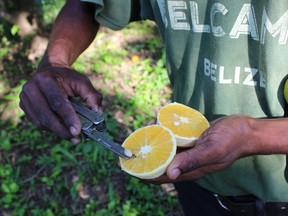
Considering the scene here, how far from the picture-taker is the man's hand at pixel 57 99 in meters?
1.35

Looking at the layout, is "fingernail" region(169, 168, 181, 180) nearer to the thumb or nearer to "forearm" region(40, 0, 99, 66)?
the thumb

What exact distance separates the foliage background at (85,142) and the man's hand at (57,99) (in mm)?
1498

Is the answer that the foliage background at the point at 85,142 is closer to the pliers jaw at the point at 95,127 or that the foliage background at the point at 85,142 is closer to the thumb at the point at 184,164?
the pliers jaw at the point at 95,127

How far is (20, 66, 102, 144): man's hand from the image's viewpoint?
135 cm

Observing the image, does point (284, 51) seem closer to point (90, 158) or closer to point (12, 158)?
point (90, 158)

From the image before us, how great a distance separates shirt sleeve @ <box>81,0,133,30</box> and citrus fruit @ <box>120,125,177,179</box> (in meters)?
0.57

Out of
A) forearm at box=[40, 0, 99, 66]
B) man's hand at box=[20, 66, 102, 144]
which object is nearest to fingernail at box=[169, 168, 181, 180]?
man's hand at box=[20, 66, 102, 144]

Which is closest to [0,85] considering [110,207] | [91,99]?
[110,207]

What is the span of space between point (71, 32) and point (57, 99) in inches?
18.1

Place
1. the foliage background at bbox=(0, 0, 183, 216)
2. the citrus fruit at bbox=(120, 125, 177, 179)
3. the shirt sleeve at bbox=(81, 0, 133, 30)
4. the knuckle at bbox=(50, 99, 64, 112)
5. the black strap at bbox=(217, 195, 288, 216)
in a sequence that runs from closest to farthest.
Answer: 1. the citrus fruit at bbox=(120, 125, 177, 179)
2. the knuckle at bbox=(50, 99, 64, 112)
3. the black strap at bbox=(217, 195, 288, 216)
4. the shirt sleeve at bbox=(81, 0, 133, 30)
5. the foliage background at bbox=(0, 0, 183, 216)

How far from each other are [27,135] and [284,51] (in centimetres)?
263

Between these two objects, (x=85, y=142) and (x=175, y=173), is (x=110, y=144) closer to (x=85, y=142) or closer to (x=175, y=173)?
(x=175, y=173)

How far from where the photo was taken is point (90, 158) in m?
3.11

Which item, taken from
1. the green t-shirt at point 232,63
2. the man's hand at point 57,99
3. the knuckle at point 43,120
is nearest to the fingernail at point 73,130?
the man's hand at point 57,99
